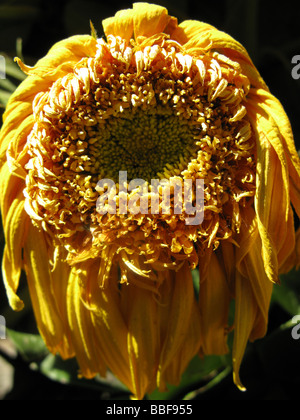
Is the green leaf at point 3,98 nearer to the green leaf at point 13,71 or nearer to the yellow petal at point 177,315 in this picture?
the green leaf at point 13,71

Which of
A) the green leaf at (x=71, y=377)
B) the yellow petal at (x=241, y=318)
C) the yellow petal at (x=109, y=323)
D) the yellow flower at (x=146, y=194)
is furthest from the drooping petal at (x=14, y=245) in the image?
the yellow petal at (x=241, y=318)

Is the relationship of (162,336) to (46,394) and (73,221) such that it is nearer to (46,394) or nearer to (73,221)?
(73,221)

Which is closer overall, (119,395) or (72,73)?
(72,73)

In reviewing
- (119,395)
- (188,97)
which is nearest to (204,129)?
(188,97)

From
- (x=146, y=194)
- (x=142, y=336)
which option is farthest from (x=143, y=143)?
(x=142, y=336)

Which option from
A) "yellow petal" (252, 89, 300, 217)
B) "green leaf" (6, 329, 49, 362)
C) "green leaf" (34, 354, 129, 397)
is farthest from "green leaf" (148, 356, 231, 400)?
"yellow petal" (252, 89, 300, 217)

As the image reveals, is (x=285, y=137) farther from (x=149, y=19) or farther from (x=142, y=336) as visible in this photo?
(x=142, y=336)
